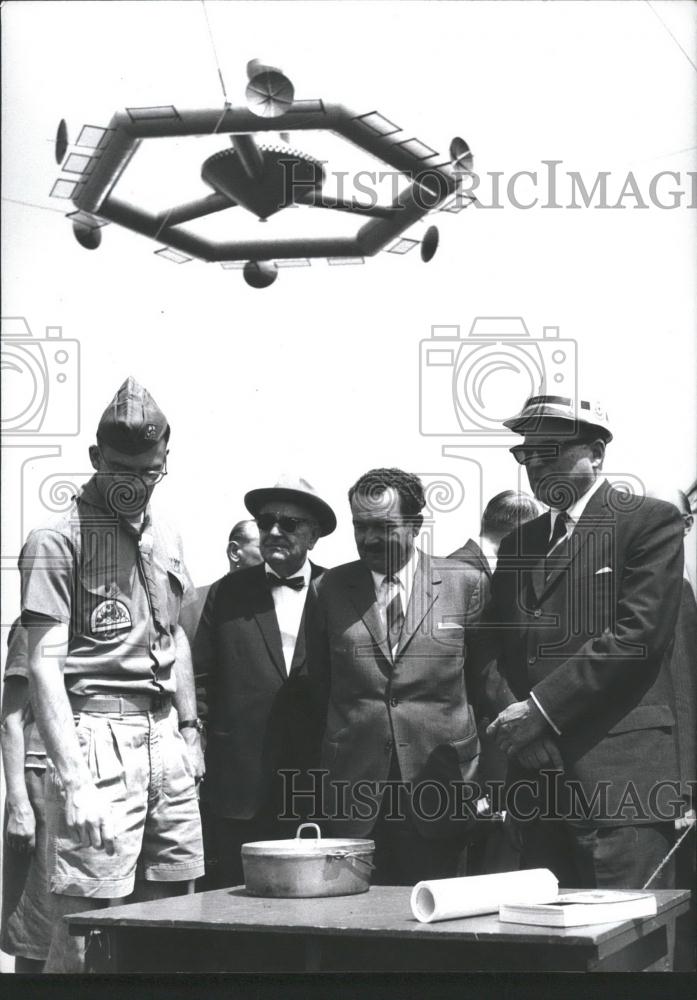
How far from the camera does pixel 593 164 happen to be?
153 inches

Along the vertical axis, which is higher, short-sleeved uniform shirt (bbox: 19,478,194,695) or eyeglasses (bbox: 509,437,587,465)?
eyeglasses (bbox: 509,437,587,465)

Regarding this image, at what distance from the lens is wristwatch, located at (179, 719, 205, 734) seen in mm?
3717

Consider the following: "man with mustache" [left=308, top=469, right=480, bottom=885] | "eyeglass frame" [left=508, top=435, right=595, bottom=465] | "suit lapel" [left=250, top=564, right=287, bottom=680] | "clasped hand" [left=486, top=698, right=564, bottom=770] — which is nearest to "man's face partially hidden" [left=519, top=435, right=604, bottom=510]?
"eyeglass frame" [left=508, top=435, right=595, bottom=465]

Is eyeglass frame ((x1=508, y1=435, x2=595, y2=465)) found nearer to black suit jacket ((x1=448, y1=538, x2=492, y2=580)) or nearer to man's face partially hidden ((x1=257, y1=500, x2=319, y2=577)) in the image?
black suit jacket ((x1=448, y1=538, x2=492, y2=580))

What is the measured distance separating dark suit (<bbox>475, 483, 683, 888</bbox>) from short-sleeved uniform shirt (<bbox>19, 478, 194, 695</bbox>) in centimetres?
89

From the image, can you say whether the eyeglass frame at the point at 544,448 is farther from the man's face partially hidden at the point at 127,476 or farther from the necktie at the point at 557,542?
the man's face partially hidden at the point at 127,476

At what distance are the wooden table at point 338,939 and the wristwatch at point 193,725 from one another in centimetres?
64

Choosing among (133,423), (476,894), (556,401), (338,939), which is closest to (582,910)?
(476,894)

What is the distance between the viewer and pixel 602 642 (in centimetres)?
365

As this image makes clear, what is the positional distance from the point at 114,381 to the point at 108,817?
1216 millimetres

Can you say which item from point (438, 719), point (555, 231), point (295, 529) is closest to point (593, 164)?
point (555, 231)

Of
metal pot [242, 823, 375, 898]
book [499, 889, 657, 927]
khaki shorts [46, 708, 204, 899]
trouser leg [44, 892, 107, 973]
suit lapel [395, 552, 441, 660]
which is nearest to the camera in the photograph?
book [499, 889, 657, 927]

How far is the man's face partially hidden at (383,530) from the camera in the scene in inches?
149

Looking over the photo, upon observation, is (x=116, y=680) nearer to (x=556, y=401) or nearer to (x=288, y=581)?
(x=288, y=581)
